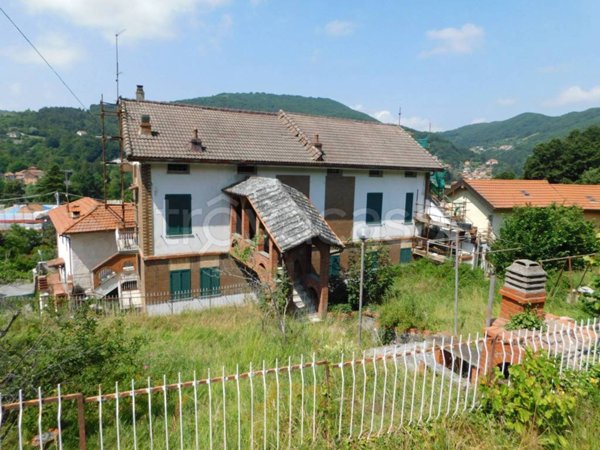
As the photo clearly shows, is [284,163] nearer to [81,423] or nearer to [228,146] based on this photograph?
[228,146]

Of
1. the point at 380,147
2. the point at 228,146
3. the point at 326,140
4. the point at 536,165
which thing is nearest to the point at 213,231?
the point at 228,146

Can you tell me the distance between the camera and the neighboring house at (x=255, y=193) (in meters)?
12.8

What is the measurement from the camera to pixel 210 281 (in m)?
16.1

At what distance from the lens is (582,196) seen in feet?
89.5

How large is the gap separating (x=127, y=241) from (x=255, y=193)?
7726 millimetres

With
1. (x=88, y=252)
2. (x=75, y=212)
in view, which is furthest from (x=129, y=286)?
(x=75, y=212)

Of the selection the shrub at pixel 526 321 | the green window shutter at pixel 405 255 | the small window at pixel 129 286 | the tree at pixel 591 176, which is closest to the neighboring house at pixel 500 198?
the green window shutter at pixel 405 255

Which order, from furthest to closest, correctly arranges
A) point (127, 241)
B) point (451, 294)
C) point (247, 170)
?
1. point (127, 241)
2. point (247, 170)
3. point (451, 294)

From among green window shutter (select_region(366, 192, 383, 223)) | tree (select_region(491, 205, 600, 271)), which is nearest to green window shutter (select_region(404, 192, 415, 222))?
green window shutter (select_region(366, 192, 383, 223))

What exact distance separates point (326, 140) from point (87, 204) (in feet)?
53.6

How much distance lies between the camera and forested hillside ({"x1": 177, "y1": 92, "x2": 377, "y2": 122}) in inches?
4355

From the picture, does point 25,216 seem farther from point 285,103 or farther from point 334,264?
point 285,103

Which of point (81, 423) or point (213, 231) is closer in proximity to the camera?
point (81, 423)

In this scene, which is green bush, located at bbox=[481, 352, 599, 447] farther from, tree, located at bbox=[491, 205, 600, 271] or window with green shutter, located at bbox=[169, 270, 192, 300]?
window with green shutter, located at bbox=[169, 270, 192, 300]
